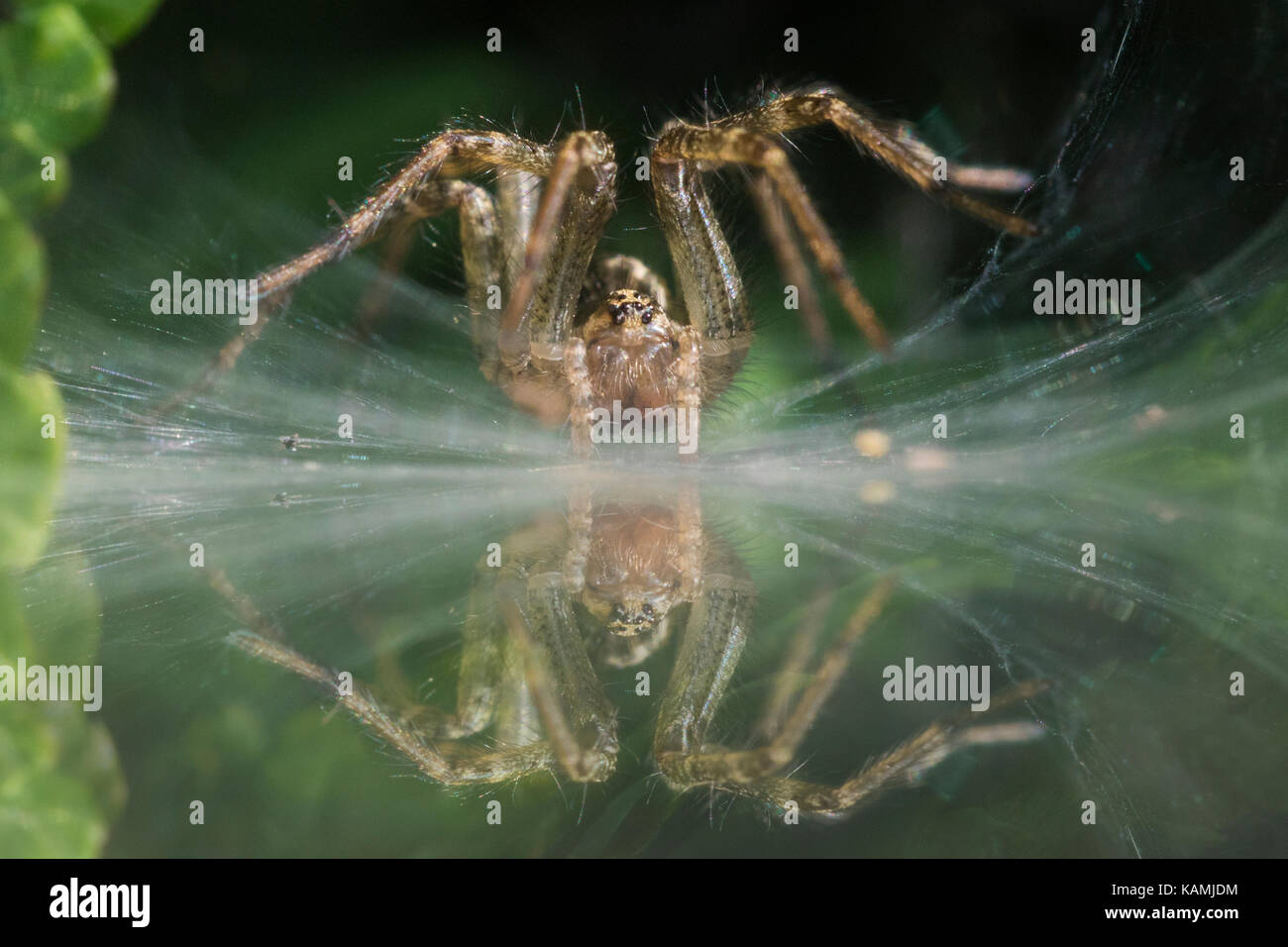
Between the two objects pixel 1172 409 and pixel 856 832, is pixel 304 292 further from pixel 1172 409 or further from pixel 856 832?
pixel 1172 409

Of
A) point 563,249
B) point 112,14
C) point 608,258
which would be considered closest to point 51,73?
point 112,14

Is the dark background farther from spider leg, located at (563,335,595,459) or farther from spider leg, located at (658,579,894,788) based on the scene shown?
spider leg, located at (658,579,894,788)

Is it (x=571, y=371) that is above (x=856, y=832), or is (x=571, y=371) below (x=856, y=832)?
above

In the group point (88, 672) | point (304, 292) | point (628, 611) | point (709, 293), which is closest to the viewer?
point (88, 672)

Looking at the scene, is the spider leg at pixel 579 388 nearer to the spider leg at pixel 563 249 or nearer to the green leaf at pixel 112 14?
the spider leg at pixel 563 249

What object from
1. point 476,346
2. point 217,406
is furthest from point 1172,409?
point 217,406

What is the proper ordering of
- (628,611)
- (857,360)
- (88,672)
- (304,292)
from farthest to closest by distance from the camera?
(857,360) → (304,292) → (628,611) → (88,672)

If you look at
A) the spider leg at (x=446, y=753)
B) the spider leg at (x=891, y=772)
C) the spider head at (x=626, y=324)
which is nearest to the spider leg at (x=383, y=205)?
the spider head at (x=626, y=324)
